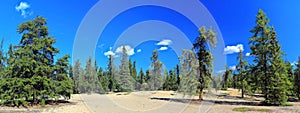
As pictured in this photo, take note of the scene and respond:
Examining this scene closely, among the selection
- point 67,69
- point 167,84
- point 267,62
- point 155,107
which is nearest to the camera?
point 155,107

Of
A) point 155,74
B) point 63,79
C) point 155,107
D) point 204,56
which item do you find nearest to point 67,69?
point 63,79

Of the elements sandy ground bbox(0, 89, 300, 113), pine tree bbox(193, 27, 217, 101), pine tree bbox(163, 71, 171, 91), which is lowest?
sandy ground bbox(0, 89, 300, 113)

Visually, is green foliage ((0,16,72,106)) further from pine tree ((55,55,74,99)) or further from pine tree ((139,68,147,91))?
pine tree ((139,68,147,91))

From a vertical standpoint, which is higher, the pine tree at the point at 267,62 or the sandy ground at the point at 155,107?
the pine tree at the point at 267,62

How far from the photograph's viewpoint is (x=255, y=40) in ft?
107

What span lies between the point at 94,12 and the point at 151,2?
21.5 feet

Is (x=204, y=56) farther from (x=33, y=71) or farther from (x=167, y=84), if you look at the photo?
(x=167, y=84)

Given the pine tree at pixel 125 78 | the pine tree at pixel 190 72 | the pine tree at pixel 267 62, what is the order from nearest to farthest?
the pine tree at pixel 267 62, the pine tree at pixel 190 72, the pine tree at pixel 125 78

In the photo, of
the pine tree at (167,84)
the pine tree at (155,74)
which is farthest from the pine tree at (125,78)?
the pine tree at (167,84)

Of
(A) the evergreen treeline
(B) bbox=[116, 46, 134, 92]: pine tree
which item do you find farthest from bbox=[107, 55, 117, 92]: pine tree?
(A) the evergreen treeline

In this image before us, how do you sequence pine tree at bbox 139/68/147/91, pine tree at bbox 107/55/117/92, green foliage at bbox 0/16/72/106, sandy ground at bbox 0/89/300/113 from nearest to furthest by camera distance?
sandy ground at bbox 0/89/300/113 → green foliage at bbox 0/16/72/106 → pine tree at bbox 139/68/147/91 → pine tree at bbox 107/55/117/92

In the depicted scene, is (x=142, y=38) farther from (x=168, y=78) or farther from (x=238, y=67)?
(x=168, y=78)

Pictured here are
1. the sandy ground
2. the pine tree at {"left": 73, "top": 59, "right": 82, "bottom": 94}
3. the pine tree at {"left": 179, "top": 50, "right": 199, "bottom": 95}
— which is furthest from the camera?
the pine tree at {"left": 73, "top": 59, "right": 82, "bottom": 94}

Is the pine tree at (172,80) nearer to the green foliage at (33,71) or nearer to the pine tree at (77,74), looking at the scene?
the pine tree at (77,74)
